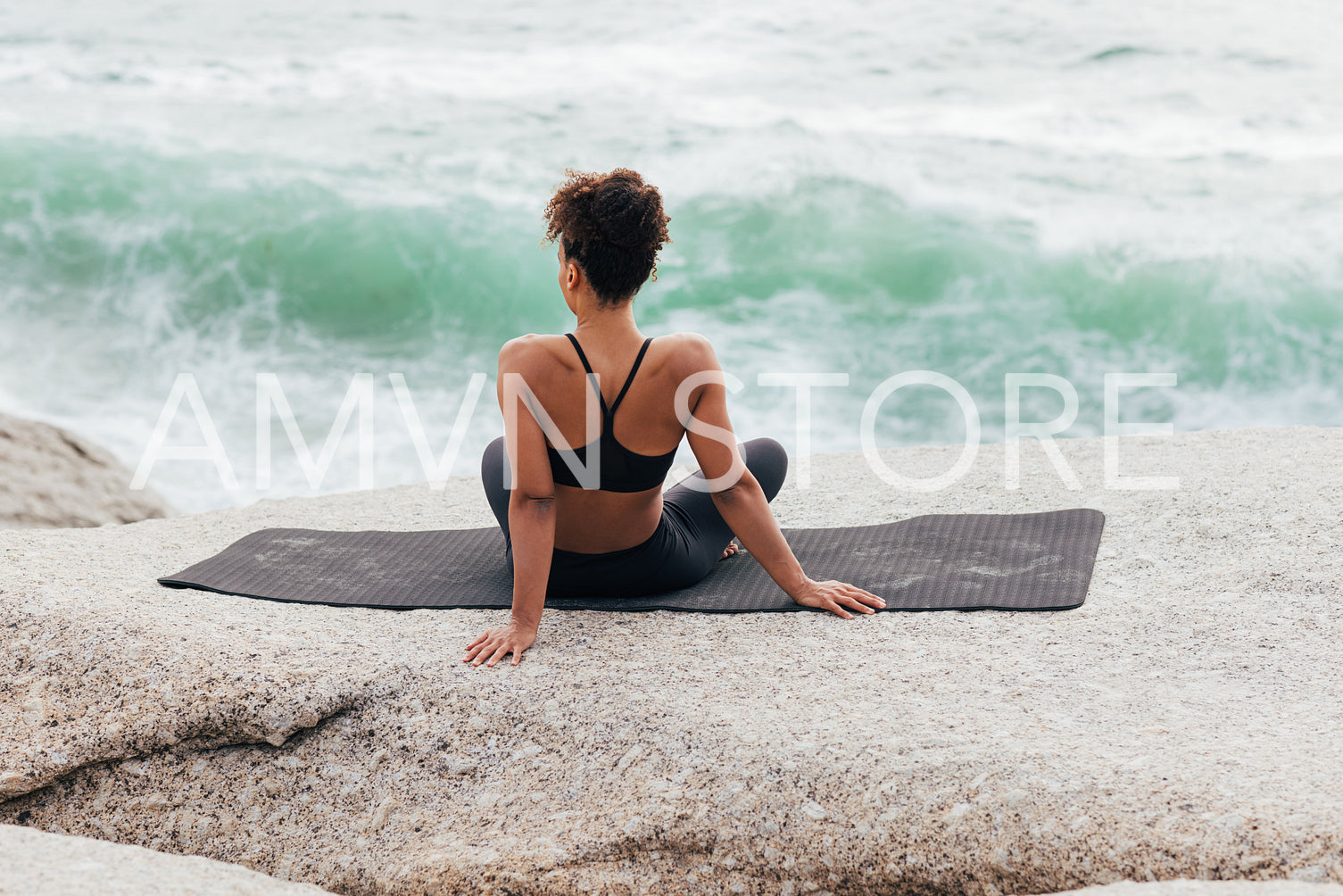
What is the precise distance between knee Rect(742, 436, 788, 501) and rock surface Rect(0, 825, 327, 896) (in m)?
1.69

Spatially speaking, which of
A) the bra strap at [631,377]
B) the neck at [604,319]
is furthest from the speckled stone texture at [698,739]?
the neck at [604,319]

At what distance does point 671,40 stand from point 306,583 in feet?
49.2

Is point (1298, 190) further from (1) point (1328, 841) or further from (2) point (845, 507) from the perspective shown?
(1) point (1328, 841)

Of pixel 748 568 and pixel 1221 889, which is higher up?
pixel 748 568

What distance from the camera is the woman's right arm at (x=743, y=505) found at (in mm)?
2504

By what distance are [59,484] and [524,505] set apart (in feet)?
10.2

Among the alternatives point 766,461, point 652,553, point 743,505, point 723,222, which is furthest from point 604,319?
point 723,222

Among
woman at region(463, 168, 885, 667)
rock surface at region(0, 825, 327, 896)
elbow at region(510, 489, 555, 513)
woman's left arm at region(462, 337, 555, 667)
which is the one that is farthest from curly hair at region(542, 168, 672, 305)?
rock surface at region(0, 825, 327, 896)

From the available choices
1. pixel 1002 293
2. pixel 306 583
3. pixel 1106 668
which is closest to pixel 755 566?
pixel 1106 668

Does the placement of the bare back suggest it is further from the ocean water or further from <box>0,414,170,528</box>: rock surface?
the ocean water

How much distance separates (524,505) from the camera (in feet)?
8.08

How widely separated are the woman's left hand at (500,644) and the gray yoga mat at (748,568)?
13.4 inches

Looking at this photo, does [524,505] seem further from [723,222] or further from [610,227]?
[723,222]

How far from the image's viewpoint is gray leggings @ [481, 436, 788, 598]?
9.21ft
